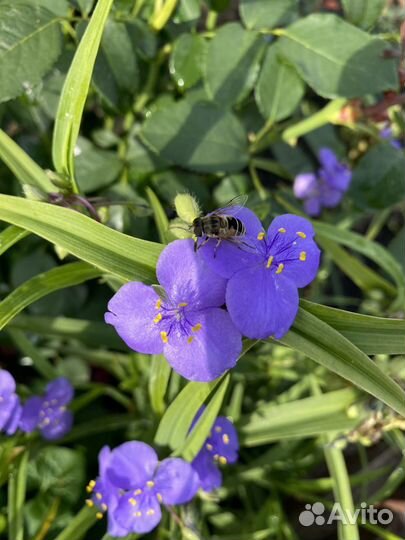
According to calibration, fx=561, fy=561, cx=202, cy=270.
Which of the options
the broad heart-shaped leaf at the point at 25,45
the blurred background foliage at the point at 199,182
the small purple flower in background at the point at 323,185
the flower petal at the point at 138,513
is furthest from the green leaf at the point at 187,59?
the flower petal at the point at 138,513

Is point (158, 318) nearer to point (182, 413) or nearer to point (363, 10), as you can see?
point (182, 413)

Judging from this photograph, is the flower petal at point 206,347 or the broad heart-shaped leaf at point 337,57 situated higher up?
the flower petal at point 206,347

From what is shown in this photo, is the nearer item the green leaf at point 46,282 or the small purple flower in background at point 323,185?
the green leaf at point 46,282

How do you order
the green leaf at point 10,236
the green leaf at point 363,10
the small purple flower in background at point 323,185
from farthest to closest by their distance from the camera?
the small purple flower in background at point 323,185 < the green leaf at point 363,10 < the green leaf at point 10,236

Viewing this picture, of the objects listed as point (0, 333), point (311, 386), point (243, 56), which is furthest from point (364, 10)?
point (0, 333)

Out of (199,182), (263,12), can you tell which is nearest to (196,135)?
(199,182)

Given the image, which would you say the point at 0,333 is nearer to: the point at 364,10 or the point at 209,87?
the point at 209,87

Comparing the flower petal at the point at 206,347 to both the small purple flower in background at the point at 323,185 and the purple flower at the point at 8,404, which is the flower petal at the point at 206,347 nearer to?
the purple flower at the point at 8,404
